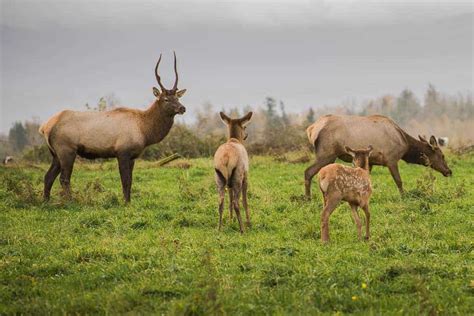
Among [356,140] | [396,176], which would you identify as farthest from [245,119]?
[396,176]

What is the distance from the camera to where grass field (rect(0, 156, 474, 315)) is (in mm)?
7305

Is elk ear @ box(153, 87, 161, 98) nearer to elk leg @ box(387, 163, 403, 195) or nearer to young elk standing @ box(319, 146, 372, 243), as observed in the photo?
elk leg @ box(387, 163, 403, 195)

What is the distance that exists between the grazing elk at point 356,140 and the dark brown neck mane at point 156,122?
3424mm

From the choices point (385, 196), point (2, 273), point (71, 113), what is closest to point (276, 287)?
point (2, 273)

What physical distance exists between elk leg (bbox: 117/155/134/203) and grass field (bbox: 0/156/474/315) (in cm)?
39

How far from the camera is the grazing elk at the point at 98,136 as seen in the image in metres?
15.3

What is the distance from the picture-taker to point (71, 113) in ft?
51.7

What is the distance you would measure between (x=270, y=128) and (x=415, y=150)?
53.0 ft

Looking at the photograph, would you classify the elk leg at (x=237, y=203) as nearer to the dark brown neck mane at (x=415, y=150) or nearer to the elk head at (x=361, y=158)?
the elk head at (x=361, y=158)

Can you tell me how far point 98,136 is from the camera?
15.5 metres

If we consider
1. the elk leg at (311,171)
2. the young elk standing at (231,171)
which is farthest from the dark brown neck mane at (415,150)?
the young elk standing at (231,171)

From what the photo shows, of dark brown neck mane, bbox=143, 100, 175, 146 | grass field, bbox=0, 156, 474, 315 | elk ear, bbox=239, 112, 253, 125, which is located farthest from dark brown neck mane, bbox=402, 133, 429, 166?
dark brown neck mane, bbox=143, 100, 175, 146

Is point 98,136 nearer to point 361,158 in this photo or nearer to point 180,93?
point 180,93

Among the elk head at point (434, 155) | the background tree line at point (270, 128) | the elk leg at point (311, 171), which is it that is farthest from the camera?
the background tree line at point (270, 128)
